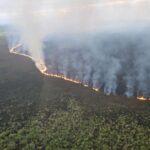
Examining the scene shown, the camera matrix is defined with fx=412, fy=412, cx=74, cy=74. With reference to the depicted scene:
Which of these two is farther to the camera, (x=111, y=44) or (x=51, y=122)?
(x=111, y=44)

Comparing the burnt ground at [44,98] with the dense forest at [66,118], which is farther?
the burnt ground at [44,98]

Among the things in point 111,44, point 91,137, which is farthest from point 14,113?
point 111,44

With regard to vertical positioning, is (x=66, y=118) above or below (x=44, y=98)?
below

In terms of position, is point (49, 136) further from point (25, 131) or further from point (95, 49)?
point (95, 49)

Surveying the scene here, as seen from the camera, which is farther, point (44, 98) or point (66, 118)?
point (44, 98)

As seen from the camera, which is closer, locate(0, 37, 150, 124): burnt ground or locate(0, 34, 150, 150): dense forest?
locate(0, 34, 150, 150): dense forest
